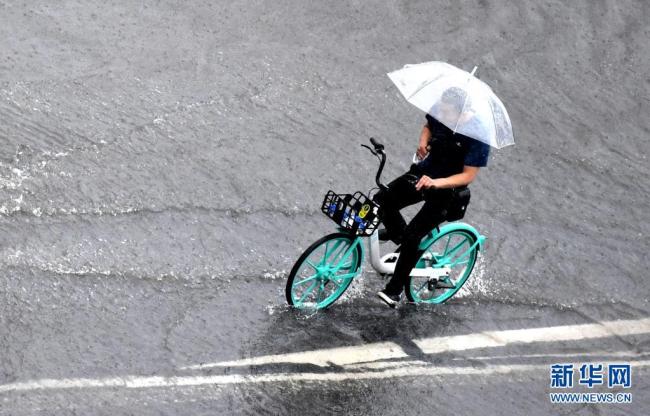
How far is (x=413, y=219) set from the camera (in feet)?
24.4

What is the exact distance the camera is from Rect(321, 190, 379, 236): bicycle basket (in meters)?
6.94

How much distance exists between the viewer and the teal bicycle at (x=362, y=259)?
23.0ft

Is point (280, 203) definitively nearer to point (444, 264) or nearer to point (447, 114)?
point (444, 264)

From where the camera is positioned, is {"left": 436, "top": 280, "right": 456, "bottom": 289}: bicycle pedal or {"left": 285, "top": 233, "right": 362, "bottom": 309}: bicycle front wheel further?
{"left": 436, "top": 280, "right": 456, "bottom": 289}: bicycle pedal

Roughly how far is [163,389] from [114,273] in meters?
1.30

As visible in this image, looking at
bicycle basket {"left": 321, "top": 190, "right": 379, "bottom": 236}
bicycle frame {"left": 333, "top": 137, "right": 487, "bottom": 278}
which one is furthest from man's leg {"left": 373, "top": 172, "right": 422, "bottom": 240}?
bicycle basket {"left": 321, "top": 190, "right": 379, "bottom": 236}

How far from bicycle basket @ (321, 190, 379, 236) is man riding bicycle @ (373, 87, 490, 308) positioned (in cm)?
17

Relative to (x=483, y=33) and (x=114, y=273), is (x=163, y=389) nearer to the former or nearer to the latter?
(x=114, y=273)

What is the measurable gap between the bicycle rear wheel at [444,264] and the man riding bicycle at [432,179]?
314 millimetres

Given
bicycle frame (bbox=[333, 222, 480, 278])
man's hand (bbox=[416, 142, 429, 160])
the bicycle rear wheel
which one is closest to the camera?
man's hand (bbox=[416, 142, 429, 160])

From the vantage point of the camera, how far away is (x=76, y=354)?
671 cm

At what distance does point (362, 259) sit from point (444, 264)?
2.70 ft

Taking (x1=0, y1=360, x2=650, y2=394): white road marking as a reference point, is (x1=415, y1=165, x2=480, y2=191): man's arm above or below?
above

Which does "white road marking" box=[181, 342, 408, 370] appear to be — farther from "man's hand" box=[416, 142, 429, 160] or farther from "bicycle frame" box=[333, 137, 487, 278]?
"man's hand" box=[416, 142, 429, 160]
